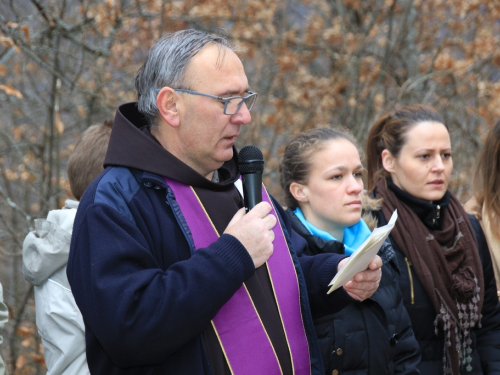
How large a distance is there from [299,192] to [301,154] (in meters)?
0.20

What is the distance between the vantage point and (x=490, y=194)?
4.12 m

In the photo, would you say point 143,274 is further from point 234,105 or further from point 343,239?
point 343,239

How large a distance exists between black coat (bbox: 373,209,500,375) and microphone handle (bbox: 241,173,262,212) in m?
1.41

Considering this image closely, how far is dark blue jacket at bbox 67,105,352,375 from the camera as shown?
2.08 metres

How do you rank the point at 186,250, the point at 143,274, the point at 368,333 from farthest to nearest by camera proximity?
the point at 368,333 → the point at 186,250 → the point at 143,274

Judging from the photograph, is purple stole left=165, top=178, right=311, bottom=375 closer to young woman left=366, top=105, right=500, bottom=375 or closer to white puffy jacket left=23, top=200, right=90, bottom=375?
white puffy jacket left=23, top=200, right=90, bottom=375

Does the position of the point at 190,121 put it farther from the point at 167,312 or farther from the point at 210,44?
the point at 167,312

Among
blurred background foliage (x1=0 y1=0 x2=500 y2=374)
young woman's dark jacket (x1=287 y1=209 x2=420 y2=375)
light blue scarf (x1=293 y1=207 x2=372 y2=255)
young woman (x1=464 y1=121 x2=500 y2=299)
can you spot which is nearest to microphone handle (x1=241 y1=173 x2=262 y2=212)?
young woman's dark jacket (x1=287 y1=209 x2=420 y2=375)

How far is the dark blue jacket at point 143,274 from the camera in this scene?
208cm

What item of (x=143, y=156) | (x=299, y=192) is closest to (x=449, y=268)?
(x=299, y=192)

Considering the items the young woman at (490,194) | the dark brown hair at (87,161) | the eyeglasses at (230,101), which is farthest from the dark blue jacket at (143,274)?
the young woman at (490,194)

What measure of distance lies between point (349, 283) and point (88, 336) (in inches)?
39.5

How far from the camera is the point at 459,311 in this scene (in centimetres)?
371

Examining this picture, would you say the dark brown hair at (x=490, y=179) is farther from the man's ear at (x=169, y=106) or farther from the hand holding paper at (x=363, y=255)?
the man's ear at (x=169, y=106)
